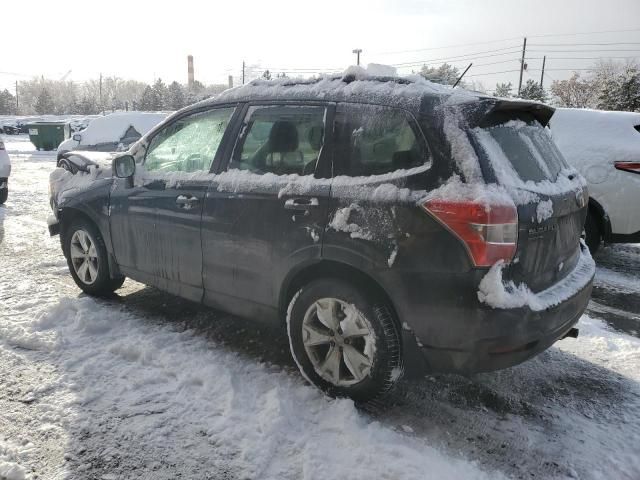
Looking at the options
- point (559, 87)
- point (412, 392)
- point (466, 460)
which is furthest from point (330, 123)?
point (559, 87)

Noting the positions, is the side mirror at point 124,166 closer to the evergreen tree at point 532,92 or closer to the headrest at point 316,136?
the headrest at point 316,136

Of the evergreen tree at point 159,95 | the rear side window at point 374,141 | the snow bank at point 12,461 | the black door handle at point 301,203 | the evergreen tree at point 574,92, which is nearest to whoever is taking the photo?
the snow bank at point 12,461

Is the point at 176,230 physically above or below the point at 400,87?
below

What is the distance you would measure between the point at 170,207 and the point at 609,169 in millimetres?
4716

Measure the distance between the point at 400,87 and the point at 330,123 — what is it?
46 centimetres

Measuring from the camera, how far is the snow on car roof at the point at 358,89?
280cm

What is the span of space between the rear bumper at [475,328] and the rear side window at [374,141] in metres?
Result: 0.69

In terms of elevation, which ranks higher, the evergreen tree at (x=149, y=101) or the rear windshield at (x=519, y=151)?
the evergreen tree at (x=149, y=101)

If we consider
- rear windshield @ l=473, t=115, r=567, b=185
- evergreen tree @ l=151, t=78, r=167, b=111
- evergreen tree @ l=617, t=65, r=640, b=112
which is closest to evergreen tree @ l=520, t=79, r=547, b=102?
evergreen tree @ l=617, t=65, r=640, b=112

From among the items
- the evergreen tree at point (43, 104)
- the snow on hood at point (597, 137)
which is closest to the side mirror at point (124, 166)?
the snow on hood at point (597, 137)

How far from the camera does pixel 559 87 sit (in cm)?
5431

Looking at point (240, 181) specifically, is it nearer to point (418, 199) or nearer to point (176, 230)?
point (176, 230)

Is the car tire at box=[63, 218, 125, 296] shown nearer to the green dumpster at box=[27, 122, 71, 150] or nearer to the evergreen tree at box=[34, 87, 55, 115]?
the green dumpster at box=[27, 122, 71, 150]

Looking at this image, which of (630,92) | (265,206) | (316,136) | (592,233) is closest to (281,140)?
(316,136)
